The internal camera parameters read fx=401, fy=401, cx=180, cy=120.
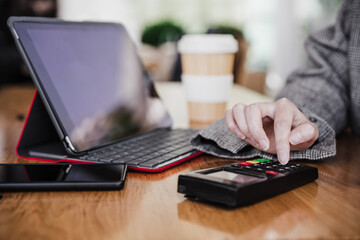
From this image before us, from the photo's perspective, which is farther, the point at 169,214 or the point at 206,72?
the point at 206,72

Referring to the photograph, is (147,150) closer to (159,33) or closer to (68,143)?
(68,143)

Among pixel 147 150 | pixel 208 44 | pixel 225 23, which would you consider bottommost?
pixel 225 23

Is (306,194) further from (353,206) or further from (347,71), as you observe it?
(347,71)

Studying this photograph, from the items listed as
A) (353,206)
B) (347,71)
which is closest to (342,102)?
(347,71)

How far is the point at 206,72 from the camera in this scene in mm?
849

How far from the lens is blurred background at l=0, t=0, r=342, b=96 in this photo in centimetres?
326

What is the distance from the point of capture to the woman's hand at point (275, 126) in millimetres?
461

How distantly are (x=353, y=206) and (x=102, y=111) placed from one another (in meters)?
0.38

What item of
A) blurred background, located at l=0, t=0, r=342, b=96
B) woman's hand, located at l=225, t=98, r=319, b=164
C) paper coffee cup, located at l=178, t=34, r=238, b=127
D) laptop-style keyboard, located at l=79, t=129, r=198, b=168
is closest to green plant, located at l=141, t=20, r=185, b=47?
blurred background, located at l=0, t=0, r=342, b=96

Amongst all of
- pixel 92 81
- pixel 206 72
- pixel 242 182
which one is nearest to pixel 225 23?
pixel 206 72

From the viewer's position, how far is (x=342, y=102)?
2.52 feet

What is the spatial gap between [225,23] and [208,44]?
603 centimetres

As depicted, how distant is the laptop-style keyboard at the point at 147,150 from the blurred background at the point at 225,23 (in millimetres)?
1451

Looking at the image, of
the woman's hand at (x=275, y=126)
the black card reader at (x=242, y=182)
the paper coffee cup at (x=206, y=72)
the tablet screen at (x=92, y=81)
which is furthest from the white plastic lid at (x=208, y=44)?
the black card reader at (x=242, y=182)
